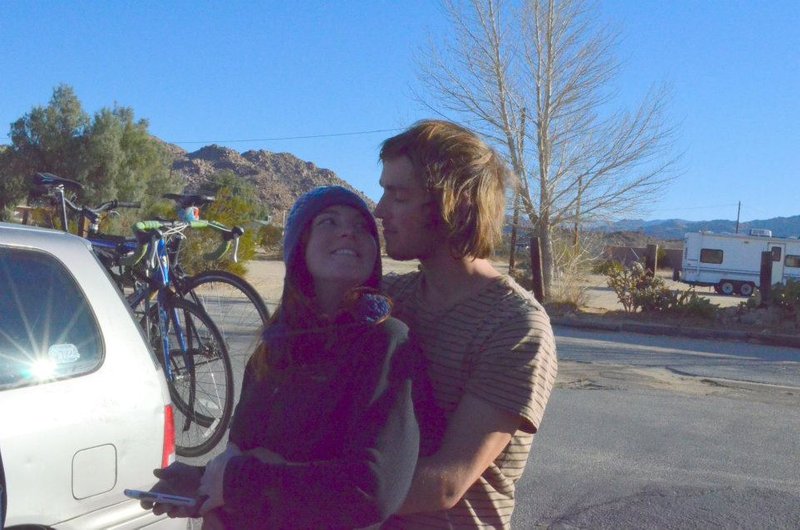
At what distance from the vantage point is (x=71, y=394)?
8.80 ft

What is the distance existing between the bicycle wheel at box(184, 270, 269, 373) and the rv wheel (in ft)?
116

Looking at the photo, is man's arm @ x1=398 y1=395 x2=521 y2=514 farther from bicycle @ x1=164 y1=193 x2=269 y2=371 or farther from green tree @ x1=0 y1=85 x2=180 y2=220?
green tree @ x1=0 y1=85 x2=180 y2=220

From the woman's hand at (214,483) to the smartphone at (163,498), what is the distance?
25 mm

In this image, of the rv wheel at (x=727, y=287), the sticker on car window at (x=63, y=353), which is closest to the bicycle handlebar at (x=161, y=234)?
the sticker on car window at (x=63, y=353)

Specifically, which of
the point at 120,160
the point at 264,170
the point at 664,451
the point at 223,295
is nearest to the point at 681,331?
the point at 664,451

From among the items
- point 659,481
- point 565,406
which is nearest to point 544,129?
point 565,406

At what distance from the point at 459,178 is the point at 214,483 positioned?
762 millimetres

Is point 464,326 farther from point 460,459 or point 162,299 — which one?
point 162,299

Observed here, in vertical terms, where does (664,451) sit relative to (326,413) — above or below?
below

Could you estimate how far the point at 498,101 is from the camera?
826 inches

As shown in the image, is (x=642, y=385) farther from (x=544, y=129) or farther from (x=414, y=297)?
(x=544, y=129)

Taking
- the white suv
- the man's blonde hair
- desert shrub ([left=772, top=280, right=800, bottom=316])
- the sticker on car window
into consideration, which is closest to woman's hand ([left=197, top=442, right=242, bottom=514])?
the man's blonde hair

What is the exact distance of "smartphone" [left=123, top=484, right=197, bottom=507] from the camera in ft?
5.61

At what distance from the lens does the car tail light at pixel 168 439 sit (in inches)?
118
